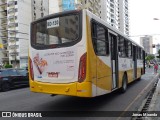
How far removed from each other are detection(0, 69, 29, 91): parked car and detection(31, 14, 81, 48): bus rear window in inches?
327

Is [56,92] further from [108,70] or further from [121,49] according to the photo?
[121,49]

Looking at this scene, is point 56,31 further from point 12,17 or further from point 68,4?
point 12,17

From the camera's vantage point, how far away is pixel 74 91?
7.98 meters

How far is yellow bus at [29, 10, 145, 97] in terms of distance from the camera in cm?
802

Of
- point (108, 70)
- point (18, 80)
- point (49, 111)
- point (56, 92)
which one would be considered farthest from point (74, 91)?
point (18, 80)

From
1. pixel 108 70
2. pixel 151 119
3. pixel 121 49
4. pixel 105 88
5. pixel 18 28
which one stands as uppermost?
pixel 18 28

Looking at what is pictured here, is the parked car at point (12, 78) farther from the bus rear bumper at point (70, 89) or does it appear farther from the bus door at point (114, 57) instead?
the bus rear bumper at point (70, 89)

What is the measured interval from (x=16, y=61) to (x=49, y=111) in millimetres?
69122

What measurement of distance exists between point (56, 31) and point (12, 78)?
9.81 meters

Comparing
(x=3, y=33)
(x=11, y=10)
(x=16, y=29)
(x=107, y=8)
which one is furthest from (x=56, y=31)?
(x=107, y=8)

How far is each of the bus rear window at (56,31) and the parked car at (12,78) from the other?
8.30m

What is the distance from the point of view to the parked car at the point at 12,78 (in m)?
16.8

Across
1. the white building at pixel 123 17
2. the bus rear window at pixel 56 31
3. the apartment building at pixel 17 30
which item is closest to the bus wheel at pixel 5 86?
the bus rear window at pixel 56 31

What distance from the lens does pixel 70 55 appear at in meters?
8.19
